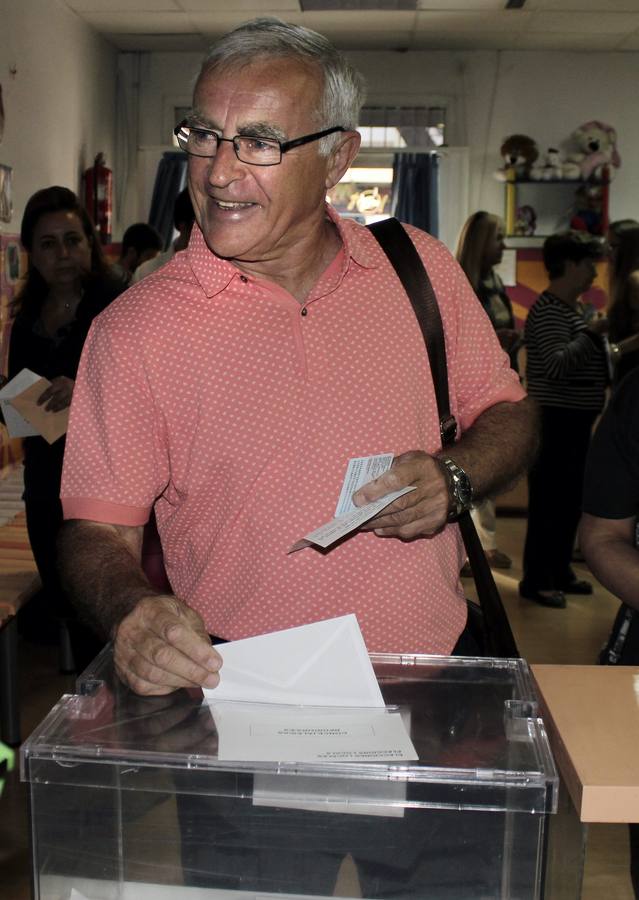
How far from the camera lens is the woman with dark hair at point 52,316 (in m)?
3.42

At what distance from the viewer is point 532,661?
14.0 ft

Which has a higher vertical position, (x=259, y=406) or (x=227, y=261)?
(x=227, y=261)

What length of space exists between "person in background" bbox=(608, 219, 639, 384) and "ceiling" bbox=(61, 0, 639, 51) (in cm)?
262

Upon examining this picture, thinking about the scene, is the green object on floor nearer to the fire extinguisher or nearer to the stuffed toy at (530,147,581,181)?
the fire extinguisher

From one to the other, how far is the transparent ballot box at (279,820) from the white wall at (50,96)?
15.3 feet

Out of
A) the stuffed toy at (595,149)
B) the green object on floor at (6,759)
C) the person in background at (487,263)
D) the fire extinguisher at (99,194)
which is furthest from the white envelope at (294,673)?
the stuffed toy at (595,149)

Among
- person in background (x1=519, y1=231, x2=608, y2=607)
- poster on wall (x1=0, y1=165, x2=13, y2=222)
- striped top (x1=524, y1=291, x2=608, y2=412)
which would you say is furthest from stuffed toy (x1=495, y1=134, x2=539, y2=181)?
poster on wall (x1=0, y1=165, x2=13, y2=222)

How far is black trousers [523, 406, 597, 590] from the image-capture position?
5035 mm

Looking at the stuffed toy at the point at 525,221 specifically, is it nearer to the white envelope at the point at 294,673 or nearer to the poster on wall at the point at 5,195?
the poster on wall at the point at 5,195

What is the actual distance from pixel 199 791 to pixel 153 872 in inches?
3.8

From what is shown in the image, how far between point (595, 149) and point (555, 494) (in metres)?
4.21

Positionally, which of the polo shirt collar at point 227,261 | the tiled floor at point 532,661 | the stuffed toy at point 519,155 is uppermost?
the stuffed toy at point 519,155

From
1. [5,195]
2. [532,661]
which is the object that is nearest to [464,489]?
[532,661]

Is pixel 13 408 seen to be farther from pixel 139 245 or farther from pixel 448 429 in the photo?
pixel 139 245
